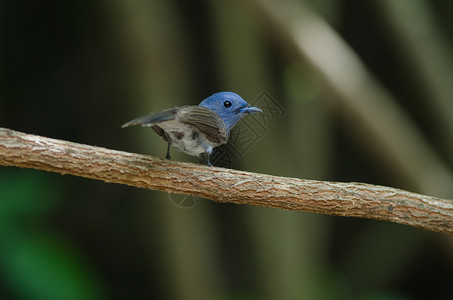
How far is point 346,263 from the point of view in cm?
745

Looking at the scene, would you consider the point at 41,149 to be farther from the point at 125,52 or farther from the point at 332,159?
the point at 332,159

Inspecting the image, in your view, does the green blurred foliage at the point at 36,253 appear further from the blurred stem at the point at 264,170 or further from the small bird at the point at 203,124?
the small bird at the point at 203,124

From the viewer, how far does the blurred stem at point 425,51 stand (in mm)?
6066

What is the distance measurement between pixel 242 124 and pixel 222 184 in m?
0.95

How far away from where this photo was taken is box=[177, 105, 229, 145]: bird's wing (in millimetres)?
2598

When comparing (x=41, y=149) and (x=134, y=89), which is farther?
(x=134, y=89)

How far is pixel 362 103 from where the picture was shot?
202 inches

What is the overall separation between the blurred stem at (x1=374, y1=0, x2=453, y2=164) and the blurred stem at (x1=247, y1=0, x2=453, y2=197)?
0.92 meters

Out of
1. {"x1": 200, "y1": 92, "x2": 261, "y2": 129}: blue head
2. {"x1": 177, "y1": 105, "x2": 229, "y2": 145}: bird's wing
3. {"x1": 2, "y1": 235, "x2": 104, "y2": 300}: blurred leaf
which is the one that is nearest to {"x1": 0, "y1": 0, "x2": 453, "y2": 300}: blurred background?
{"x1": 2, "y1": 235, "x2": 104, "y2": 300}: blurred leaf

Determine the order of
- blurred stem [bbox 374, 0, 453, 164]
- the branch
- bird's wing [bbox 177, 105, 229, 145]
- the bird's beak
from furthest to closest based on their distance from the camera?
blurred stem [bbox 374, 0, 453, 164], the bird's beak, bird's wing [bbox 177, 105, 229, 145], the branch

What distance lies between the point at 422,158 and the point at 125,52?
3464mm

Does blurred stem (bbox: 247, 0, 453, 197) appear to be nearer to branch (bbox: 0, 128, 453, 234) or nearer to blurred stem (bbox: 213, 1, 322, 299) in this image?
blurred stem (bbox: 213, 1, 322, 299)

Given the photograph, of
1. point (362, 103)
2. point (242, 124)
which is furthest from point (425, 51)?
point (242, 124)

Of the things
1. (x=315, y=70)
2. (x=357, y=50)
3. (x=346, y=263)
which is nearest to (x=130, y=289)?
(x=346, y=263)
